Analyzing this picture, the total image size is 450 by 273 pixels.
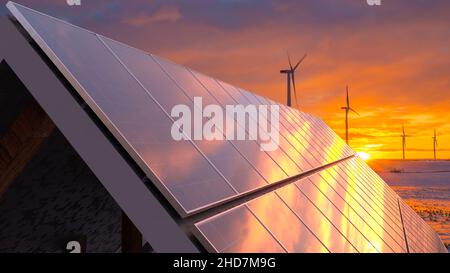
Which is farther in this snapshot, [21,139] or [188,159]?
[21,139]

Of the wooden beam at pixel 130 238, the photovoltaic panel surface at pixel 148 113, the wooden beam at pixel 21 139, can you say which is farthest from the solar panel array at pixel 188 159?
the wooden beam at pixel 130 238

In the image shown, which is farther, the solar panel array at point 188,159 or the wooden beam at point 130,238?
the wooden beam at point 130,238

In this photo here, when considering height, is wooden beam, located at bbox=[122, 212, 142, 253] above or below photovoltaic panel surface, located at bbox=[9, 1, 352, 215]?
below

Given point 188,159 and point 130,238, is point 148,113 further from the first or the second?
point 130,238

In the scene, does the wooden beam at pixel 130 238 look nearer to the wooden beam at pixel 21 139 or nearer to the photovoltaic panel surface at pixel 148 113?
the photovoltaic panel surface at pixel 148 113

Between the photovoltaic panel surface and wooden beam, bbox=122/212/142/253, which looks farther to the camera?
wooden beam, bbox=122/212/142/253

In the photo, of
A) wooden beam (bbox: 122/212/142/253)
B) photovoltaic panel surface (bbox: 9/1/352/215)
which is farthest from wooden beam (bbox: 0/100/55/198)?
wooden beam (bbox: 122/212/142/253)

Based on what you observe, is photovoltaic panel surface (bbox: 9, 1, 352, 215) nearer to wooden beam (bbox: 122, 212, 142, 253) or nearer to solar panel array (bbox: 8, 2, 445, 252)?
solar panel array (bbox: 8, 2, 445, 252)

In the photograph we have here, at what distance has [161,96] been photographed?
613cm

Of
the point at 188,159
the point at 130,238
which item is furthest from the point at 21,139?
the point at 188,159
